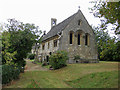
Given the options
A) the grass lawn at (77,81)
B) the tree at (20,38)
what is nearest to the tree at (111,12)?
the grass lawn at (77,81)

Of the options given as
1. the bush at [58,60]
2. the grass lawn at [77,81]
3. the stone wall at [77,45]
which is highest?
the stone wall at [77,45]

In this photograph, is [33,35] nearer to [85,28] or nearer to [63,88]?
[63,88]

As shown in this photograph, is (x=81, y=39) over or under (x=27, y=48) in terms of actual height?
over

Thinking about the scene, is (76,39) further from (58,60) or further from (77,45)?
(58,60)

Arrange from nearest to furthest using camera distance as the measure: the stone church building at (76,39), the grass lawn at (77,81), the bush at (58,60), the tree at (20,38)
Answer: the grass lawn at (77,81)
the tree at (20,38)
the bush at (58,60)
the stone church building at (76,39)

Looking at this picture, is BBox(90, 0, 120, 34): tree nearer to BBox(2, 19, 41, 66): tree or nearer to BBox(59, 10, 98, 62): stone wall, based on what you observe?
BBox(2, 19, 41, 66): tree

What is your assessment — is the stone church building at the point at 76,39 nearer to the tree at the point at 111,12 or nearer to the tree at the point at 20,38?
the tree at the point at 20,38

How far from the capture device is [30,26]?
606 inches

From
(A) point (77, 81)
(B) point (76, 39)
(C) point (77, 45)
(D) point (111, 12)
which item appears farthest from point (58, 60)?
(D) point (111, 12)

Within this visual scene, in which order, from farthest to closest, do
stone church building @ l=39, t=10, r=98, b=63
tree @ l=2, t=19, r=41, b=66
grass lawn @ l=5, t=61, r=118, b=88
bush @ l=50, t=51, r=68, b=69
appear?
stone church building @ l=39, t=10, r=98, b=63 → bush @ l=50, t=51, r=68, b=69 → tree @ l=2, t=19, r=41, b=66 → grass lawn @ l=5, t=61, r=118, b=88

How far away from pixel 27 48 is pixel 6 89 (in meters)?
6.44

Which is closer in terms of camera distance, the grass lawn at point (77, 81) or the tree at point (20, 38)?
the grass lawn at point (77, 81)

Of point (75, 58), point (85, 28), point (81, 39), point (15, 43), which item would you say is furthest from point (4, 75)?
point (85, 28)

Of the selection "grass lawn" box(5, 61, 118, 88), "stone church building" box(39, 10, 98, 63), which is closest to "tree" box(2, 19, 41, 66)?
"grass lawn" box(5, 61, 118, 88)
